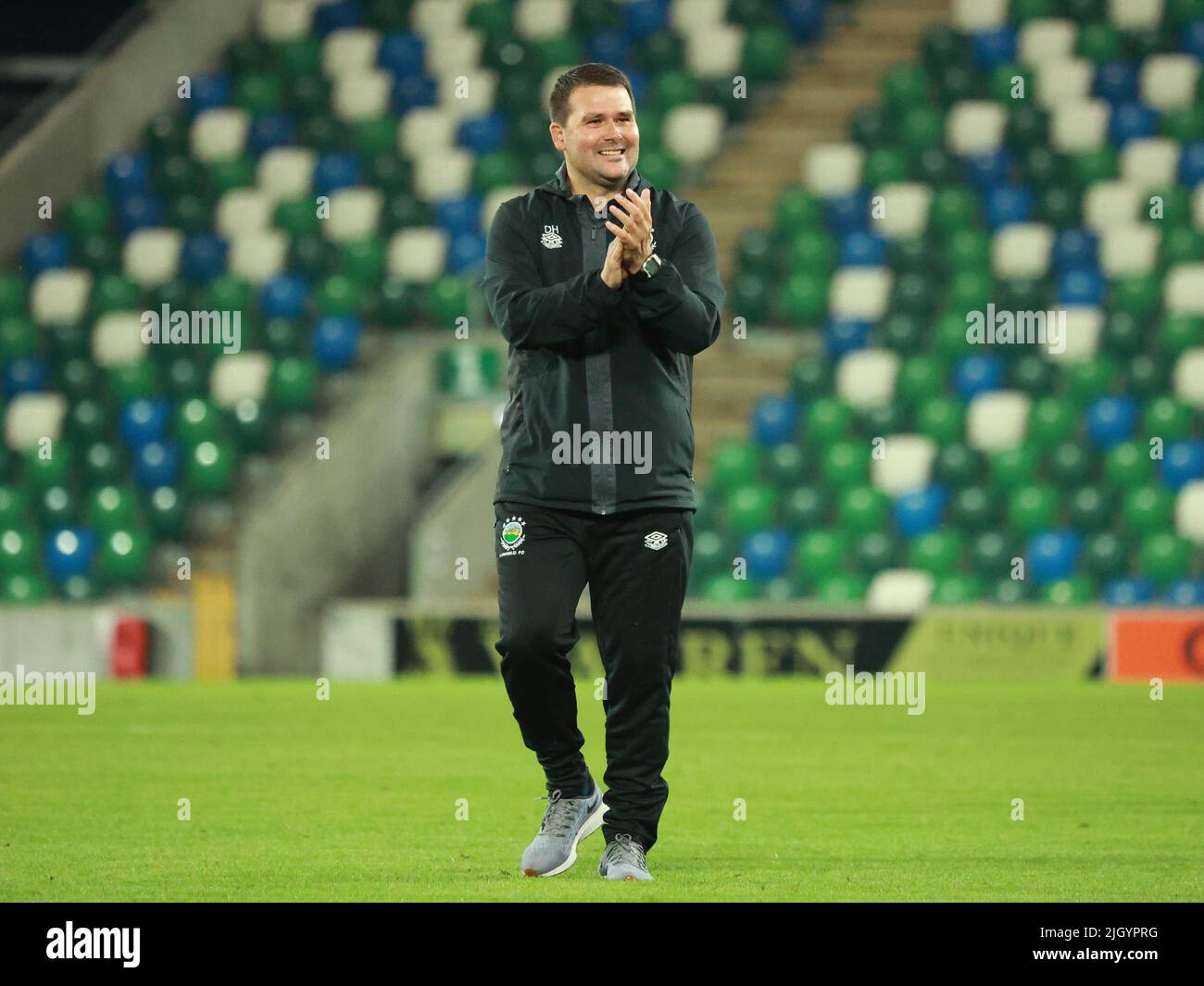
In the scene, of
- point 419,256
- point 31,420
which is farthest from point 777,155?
point 31,420

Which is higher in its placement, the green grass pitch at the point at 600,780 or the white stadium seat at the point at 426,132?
the white stadium seat at the point at 426,132

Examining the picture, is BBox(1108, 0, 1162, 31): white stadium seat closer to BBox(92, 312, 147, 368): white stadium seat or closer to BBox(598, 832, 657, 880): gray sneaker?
BBox(92, 312, 147, 368): white stadium seat

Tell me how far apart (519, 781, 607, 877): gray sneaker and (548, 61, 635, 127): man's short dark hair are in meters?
1.70

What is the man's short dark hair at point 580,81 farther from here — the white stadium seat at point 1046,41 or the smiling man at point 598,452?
the white stadium seat at point 1046,41

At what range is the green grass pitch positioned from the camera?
18.2 feet

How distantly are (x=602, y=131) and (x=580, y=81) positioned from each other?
0.13m

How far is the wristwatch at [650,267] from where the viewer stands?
209 inches

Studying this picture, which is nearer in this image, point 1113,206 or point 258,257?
point 1113,206

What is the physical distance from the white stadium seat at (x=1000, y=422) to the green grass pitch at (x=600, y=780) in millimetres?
3029

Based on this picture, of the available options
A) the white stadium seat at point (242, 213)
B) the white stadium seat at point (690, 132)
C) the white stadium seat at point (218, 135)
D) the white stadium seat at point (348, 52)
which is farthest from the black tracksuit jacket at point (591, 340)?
the white stadium seat at point (348, 52)

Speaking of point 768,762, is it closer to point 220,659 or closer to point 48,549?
point 220,659

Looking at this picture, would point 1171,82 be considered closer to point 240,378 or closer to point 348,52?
point 348,52

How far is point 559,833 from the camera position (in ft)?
18.4

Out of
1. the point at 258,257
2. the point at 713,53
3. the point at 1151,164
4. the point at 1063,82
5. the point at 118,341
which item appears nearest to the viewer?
the point at 1151,164
